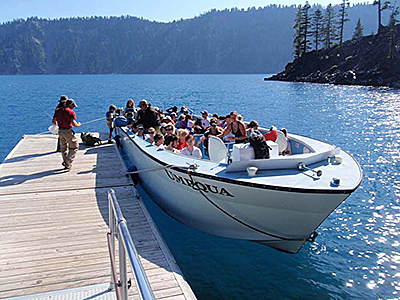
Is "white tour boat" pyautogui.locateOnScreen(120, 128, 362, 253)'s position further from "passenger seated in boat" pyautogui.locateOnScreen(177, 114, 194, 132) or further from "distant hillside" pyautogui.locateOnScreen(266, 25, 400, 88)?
"distant hillside" pyautogui.locateOnScreen(266, 25, 400, 88)

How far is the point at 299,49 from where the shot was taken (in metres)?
74.6

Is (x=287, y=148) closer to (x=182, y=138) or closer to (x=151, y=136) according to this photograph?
(x=182, y=138)

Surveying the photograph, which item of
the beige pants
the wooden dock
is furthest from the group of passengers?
the beige pants

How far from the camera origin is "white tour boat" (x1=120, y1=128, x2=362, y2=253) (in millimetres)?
4656

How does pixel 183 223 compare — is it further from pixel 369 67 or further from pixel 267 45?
pixel 267 45

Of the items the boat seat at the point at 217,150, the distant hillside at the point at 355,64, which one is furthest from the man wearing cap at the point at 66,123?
the distant hillside at the point at 355,64

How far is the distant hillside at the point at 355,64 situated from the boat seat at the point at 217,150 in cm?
4673

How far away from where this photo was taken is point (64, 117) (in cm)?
816

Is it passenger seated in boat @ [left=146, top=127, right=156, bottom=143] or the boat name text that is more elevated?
passenger seated in boat @ [left=146, top=127, right=156, bottom=143]

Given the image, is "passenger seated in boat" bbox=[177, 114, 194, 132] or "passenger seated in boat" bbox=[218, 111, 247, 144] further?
"passenger seated in boat" bbox=[177, 114, 194, 132]

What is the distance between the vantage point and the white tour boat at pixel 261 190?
15.3ft

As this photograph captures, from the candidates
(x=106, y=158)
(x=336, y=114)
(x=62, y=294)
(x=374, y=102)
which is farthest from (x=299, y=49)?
(x=62, y=294)

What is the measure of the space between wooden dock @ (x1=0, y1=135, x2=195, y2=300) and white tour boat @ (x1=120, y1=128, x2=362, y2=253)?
980 mm

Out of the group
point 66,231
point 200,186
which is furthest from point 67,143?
point 200,186
